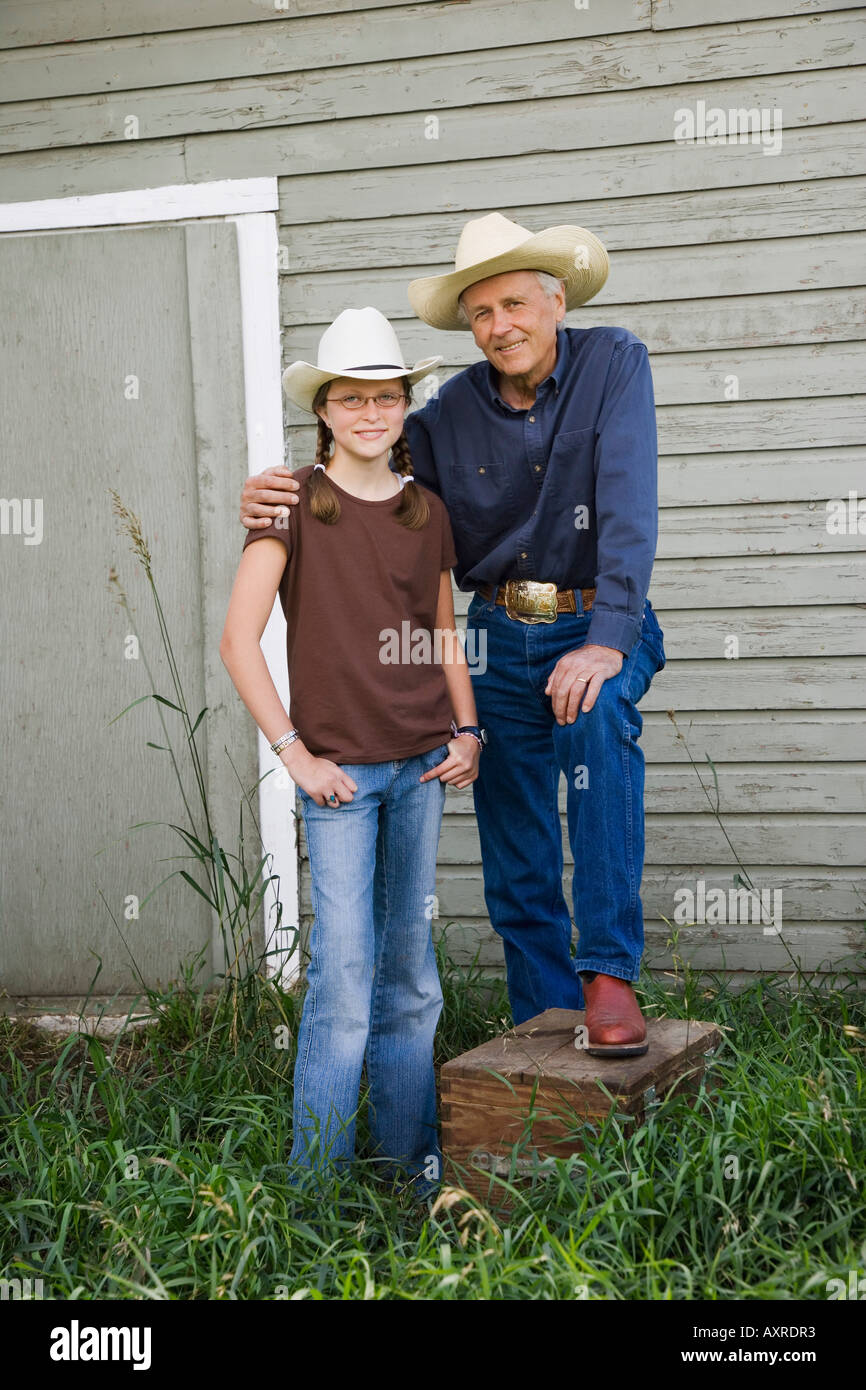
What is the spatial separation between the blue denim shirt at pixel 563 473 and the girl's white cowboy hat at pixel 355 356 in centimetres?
33

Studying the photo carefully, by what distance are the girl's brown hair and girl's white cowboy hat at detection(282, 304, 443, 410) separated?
0.05m

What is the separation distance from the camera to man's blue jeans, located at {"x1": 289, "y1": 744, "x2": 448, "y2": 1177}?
2.46 metres

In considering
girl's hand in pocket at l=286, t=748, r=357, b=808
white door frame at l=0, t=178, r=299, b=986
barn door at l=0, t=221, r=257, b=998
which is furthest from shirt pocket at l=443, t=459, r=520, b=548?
barn door at l=0, t=221, r=257, b=998

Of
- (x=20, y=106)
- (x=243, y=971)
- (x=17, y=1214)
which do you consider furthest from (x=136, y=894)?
(x=20, y=106)

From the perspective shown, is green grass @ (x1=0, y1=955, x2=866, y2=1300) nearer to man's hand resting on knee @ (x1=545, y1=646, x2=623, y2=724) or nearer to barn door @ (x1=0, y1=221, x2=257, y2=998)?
man's hand resting on knee @ (x1=545, y1=646, x2=623, y2=724)

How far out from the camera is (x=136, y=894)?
4207 millimetres

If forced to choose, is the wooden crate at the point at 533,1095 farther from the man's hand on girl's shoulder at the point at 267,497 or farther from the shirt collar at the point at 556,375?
the shirt collar at the point at 556,375

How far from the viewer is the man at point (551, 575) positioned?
2520 millimetres

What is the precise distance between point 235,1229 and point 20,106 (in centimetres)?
374

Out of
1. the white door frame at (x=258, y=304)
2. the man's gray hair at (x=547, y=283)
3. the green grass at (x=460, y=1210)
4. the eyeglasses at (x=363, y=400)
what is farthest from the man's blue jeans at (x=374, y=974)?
the white door frame at (x=258, y=304)

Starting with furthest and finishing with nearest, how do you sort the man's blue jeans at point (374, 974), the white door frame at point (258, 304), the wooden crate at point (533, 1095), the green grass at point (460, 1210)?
the white door frame at point (258, 304) < the man's blue jeans at point (374, 974) < the wooden crate at point (533, 1095) < the green grass at point (460, 1210)

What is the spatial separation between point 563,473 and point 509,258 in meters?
0.49
